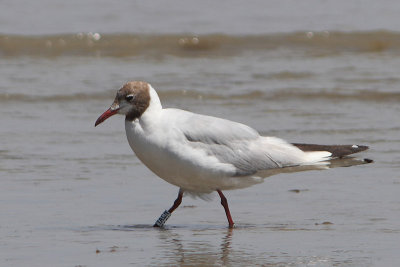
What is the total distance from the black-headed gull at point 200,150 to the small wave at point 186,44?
A: 7.06 metres

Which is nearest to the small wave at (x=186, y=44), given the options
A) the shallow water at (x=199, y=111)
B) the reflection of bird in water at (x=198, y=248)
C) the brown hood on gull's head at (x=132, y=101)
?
the shallow water at (x=199, y=111)

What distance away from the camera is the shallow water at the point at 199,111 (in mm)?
4602

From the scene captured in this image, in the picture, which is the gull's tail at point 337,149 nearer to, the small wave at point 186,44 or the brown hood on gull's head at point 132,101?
the brown hood on gull's head at point 132,101

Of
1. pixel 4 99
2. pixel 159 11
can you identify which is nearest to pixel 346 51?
pixel 159 11

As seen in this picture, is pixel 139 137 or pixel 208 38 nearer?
pixel 139 137

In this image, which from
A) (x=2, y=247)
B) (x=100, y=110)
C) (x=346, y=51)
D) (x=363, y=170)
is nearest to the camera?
(x=2, y=247)

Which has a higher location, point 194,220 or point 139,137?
point 139,137

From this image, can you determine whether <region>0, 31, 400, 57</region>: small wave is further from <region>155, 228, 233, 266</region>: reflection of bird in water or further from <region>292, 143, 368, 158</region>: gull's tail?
<region>155, 228, 233, 266</region>: reflection of bird in water

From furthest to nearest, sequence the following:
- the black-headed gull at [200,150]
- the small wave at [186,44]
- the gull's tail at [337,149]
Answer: the small wave at [186,44] < the gull's tail at [337,149] < the black-headed gull at [200,150]

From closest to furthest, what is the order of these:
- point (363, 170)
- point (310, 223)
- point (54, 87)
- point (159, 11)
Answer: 1. point (310, 223)
2. point (363, 170)
3. point (54, 87)
4. point (159, 11)

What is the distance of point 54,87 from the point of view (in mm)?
9906

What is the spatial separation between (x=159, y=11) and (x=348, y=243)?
10.8 m

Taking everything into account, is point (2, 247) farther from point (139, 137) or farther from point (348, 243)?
point (348, 243)

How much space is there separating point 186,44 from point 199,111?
13.3 ft
